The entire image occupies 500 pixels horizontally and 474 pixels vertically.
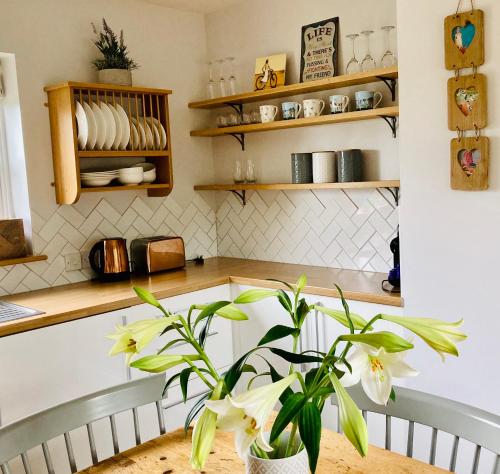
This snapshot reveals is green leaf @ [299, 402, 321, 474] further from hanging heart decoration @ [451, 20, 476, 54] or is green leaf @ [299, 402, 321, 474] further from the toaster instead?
the toaster

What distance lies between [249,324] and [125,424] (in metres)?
0.82

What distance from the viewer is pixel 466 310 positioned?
227 cm

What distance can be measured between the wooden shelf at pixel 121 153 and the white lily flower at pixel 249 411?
230 centimetres

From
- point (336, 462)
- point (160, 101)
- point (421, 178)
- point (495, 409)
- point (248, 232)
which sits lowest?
point (495, 409)

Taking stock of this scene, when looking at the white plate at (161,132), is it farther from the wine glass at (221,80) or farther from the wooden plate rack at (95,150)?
the wine glass at (221,80)

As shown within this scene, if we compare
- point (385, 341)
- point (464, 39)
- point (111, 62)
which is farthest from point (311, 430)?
point (111, 62)

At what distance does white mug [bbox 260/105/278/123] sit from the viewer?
3.25 meters

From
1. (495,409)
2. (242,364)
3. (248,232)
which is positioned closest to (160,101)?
(248,232)

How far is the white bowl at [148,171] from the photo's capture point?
10.7 feet

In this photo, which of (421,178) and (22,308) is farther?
(22,308)

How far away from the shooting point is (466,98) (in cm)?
217

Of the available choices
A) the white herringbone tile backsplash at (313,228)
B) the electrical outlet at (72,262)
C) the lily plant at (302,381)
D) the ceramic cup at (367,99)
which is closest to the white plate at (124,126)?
the electrical outlet at (72,262)

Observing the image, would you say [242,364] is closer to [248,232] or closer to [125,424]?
[125,424]

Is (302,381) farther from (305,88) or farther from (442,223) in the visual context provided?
(305,88)
